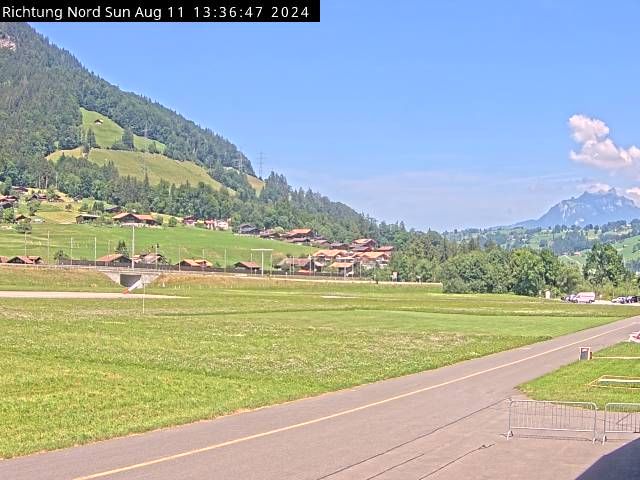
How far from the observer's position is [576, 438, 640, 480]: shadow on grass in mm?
16656

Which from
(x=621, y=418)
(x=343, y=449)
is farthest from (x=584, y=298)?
(x=343, y=449)

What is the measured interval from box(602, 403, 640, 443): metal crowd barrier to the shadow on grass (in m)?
1.40

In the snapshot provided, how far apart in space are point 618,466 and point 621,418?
22.8 feet

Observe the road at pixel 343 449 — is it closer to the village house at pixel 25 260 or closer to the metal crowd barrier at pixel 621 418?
the metal crowd barrier at pixel 621 418

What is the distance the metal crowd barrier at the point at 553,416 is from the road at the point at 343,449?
1.67 feet

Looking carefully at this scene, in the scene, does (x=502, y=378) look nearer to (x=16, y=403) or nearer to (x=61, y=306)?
(x=16, y=403)

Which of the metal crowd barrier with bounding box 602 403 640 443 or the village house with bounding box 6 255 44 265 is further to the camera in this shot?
the village house with bounding box 6 255 44 265

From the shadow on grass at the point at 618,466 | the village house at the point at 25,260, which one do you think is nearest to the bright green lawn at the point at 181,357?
the shadow on grass at the point at 618,466

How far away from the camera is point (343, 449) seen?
18.8m

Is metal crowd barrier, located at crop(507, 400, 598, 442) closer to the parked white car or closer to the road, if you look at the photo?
the road

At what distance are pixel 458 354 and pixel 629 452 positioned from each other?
2492cm

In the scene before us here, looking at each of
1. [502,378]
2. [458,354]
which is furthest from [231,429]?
[458,354]

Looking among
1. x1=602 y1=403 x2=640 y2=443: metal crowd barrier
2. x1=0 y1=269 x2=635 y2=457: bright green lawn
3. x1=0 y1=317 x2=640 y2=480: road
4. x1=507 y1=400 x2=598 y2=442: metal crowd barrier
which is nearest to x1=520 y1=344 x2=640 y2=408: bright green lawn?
x1=602 y1=403 x2=640 y2=443: metal crowd barrier

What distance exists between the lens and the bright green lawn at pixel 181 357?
22.9 meters
